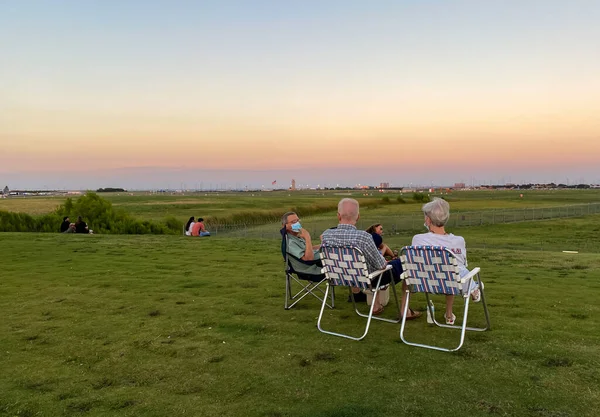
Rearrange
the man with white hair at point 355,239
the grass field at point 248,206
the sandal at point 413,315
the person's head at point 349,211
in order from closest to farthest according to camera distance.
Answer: the man with white hair at point 355,239 → the person's head at point 349,211 → the sandal at point 413,315 → the grass field at point 248,206

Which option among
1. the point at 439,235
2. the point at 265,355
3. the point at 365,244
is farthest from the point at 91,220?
the point at 439,235

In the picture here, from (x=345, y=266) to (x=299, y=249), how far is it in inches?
46.2

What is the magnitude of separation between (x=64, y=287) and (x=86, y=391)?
503 cm

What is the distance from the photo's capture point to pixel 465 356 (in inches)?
177

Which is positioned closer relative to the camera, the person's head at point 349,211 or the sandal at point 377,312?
the person's head at point 349,211

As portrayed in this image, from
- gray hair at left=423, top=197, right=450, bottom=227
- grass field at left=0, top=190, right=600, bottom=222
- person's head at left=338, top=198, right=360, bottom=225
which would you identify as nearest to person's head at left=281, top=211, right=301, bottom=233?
person's head at left=338, top=198, right=360, bottom=225

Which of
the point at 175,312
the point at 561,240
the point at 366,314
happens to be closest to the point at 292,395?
the point at 366,314

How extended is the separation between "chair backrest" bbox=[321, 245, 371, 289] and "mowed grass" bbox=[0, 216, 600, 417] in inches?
24.1

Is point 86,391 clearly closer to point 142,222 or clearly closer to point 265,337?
point 265,337

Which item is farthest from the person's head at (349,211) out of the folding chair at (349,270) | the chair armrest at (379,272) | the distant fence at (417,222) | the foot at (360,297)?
the distant fence at (417,222)

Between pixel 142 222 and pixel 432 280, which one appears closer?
pixel 432 280

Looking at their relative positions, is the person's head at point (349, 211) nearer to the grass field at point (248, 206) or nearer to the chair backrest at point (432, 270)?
the chair backrest at point (432, 270)

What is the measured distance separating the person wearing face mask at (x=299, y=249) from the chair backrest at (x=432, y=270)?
1575 mm

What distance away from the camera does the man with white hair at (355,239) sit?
539cm
